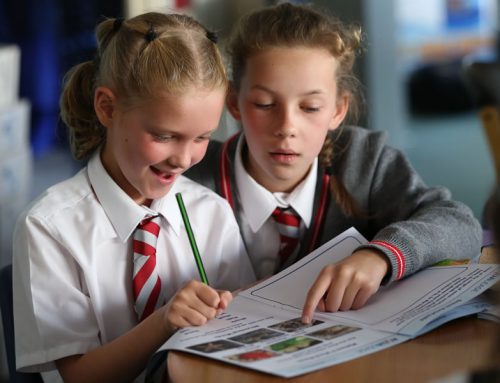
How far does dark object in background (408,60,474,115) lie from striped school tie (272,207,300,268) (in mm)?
5404

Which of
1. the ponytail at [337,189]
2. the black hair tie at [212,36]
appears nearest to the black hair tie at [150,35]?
the black hair tie at [212,36]

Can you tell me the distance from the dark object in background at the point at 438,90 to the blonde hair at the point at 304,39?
5273 millimetres

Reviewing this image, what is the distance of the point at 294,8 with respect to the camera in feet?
4.93

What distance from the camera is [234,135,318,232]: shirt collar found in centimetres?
146

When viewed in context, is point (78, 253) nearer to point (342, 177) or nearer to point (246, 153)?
point (246, 153)

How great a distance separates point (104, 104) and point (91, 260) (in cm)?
24

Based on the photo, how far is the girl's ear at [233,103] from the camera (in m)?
1.47

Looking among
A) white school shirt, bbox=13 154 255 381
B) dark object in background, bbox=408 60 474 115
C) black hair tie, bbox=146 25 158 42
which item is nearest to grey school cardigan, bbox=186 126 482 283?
white school shirt, bbox=13 154 255 381

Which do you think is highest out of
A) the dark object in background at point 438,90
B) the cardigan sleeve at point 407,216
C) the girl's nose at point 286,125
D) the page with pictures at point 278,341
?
the girl's nose at point 286,125

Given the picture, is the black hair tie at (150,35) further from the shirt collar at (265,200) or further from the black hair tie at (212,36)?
the shirt collar at (265,200)

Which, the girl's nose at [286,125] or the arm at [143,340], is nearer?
the arm at [143,340]

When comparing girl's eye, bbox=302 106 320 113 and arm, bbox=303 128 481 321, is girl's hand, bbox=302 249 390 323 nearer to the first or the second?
arm, bbox=303 128 481 321

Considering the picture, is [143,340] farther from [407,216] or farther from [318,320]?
[407,216]

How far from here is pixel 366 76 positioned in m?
4.31
